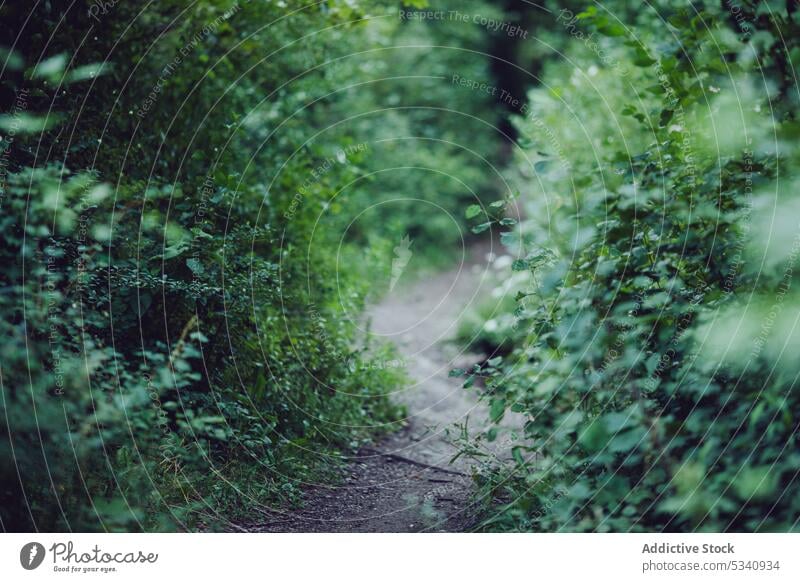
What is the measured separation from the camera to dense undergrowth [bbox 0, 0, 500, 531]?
2395 millimetres

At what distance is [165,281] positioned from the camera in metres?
2.83

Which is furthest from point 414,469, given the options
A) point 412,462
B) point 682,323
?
point 682,323

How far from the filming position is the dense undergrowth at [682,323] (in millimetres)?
2146

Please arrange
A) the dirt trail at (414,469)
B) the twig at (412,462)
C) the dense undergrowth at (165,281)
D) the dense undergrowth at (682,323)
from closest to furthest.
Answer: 1. the dense undergrowth at (682,323)
2. the dense undergrowth at (165,281)
3. the dirt trail at (414,469)
4. the twig at (412,462)

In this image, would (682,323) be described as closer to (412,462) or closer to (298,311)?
(412,462)

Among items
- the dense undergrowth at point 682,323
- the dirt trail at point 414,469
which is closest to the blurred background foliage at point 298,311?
the dense undergrowth at point 682,323

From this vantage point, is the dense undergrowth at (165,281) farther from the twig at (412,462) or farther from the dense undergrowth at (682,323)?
the dense undergrowth at (682,323)

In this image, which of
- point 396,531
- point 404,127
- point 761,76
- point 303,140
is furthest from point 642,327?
point 404,127

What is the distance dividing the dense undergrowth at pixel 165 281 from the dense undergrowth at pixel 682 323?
1.20 meters

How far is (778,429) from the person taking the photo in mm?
2092

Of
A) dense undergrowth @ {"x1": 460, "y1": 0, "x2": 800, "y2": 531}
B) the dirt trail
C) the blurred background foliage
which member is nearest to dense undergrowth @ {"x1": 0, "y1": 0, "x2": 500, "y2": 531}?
the blurred background foliage

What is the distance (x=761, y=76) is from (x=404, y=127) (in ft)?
27.3

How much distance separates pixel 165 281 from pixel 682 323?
92.6 inches
